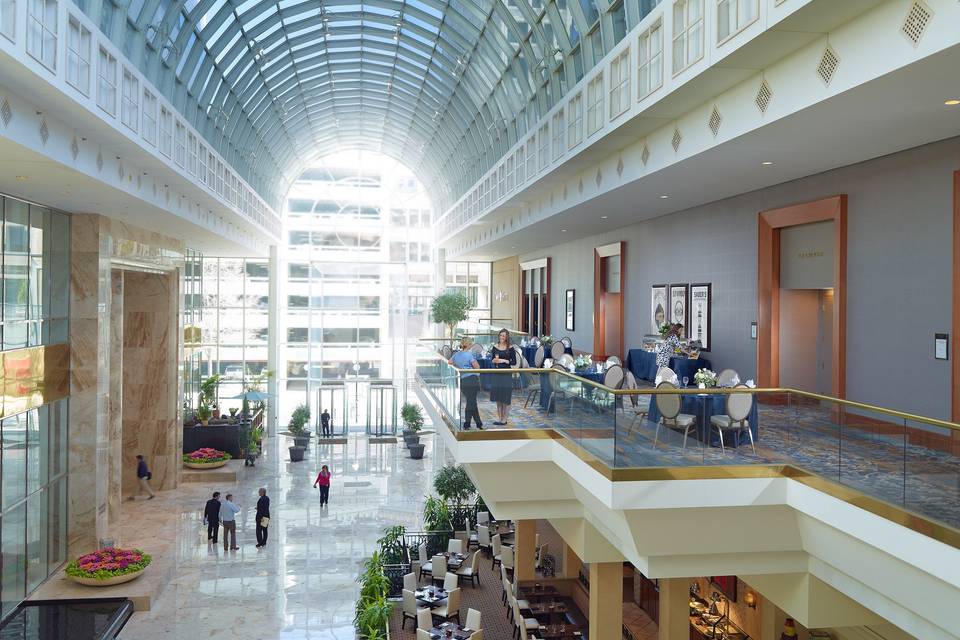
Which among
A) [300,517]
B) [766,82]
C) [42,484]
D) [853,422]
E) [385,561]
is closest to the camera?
[853,422]

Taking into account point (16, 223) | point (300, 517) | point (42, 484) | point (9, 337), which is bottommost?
point (300, 517)

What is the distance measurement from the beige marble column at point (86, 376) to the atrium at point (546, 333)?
0.19 ft

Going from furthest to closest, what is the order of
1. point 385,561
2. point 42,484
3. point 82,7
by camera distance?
point 385,561 → point 42,484 → point 82,7

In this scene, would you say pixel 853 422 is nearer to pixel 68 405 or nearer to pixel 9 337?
pixel 9 337

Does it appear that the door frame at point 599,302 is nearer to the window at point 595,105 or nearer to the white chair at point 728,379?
the window at point 595,105

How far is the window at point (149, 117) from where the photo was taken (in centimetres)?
1256

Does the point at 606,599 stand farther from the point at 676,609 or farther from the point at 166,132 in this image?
the point at 166,132

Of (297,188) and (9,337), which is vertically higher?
(297,188)

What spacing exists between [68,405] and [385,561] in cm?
773

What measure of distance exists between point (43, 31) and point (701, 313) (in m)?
12.5

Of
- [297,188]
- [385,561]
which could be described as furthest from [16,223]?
[297,188]

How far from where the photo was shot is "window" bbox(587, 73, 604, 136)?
12.4 m

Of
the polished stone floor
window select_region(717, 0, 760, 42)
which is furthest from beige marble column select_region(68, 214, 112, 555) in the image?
window select_region(717, 0, 760, 42)

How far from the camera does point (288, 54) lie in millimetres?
23562
